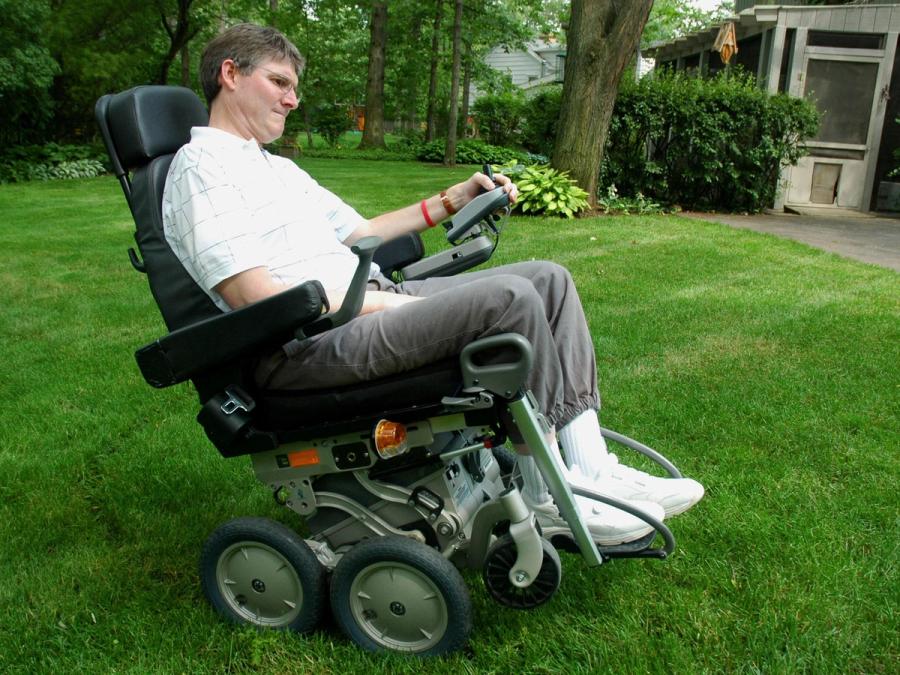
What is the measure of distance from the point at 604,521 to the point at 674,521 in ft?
2.24

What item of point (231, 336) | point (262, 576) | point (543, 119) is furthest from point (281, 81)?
point (543, 119)

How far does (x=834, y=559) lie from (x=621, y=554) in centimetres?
78

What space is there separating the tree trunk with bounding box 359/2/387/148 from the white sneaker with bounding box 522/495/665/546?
2321 centimetres

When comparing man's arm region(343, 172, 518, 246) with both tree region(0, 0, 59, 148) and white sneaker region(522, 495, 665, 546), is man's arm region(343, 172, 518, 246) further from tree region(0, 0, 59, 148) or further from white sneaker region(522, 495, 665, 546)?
tree region(0, 0, 59, 148)

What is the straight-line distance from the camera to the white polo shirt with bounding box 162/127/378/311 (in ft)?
6.58

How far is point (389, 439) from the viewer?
6.47 ft

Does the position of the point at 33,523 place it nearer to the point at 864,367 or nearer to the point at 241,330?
the point at 241,330

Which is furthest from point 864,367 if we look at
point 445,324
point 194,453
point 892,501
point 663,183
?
point 663,183

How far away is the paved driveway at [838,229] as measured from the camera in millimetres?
7570

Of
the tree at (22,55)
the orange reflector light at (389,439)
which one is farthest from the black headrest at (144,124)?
the tree at (22,55)

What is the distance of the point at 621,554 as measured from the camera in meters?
2.09

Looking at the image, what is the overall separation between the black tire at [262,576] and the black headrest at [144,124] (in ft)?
3.47

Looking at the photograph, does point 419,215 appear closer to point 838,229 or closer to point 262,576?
point 262,576

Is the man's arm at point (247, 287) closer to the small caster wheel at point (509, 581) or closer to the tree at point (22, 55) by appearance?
the small caster wheel at point (509, 581)
